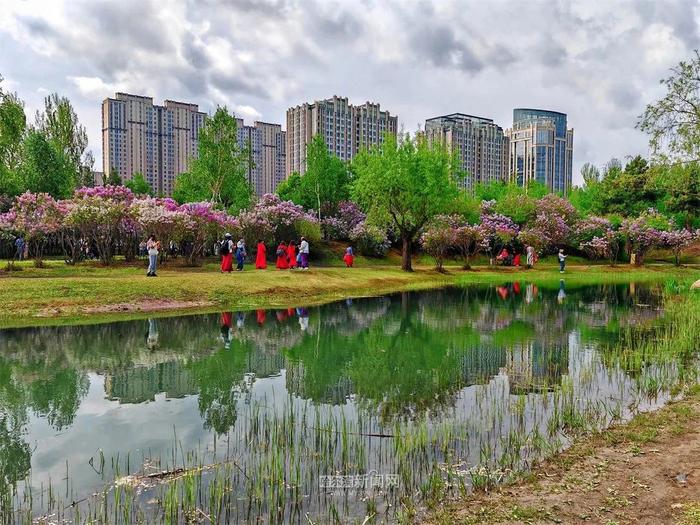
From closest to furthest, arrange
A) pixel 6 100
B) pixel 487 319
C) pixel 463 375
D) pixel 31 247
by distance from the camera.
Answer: pixel 463 375 → pixel 487 319 → pixel 6 100 → pixel 31 247

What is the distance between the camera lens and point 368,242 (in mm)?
54781

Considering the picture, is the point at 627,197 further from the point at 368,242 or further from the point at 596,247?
the point at 368,242

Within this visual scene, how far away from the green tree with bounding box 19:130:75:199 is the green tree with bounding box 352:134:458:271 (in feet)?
89.5

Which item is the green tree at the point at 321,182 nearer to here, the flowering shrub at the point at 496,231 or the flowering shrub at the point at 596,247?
the flowering shrub at the point at 496,231

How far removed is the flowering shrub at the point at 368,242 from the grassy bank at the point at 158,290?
14.9 m

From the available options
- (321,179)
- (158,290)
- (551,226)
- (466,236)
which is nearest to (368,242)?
(321,179)

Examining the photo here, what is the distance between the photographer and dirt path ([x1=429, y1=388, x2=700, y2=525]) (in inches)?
219

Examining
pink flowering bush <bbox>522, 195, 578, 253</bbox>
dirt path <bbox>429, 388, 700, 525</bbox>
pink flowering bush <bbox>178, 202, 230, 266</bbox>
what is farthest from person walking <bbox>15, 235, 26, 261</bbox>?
pink flowering bush <bbox>522, 195, 578, 253</bbox>

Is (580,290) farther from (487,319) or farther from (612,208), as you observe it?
(612,208)

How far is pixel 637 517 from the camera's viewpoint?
216 inches

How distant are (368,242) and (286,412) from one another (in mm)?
45468

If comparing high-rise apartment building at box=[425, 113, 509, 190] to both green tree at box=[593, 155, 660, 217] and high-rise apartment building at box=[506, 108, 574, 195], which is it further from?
green tree at box=[593, 155, 660, 217]

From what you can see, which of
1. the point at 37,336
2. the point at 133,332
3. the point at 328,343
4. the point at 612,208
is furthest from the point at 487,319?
the point at 612,208

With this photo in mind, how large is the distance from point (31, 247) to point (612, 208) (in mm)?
61197
